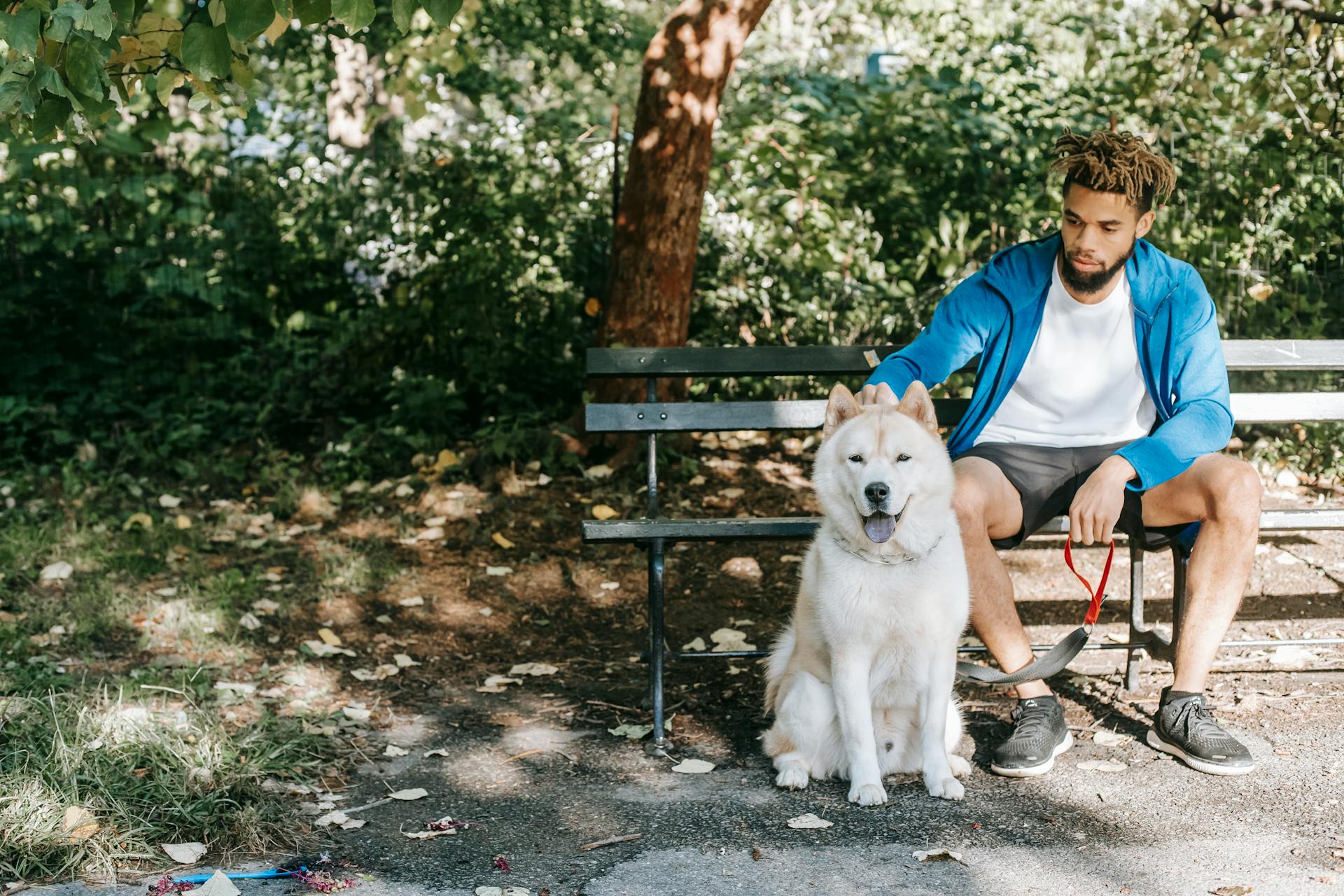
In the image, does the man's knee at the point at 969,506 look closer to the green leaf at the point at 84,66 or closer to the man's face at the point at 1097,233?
the man's face at the point at 1097,233

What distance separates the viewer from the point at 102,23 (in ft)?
8.31

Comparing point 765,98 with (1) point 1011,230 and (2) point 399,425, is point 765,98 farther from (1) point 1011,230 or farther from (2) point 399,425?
(2) point 399,425

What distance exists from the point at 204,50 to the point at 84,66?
28 centimetres

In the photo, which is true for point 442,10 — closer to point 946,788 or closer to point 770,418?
point 770,418

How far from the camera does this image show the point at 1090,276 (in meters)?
3.55

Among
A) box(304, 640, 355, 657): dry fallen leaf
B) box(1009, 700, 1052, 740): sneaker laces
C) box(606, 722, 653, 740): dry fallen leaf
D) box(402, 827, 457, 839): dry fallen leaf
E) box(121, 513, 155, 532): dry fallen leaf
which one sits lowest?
box(402, 827, 457, 839): dry fallen leaf

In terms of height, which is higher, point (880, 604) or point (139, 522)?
point (880, 604)

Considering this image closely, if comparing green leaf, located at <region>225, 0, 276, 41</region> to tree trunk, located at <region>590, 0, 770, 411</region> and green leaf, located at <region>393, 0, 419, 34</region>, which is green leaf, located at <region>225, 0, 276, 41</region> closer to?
green leaf, located at <region>393, 0, 419, 34</region>

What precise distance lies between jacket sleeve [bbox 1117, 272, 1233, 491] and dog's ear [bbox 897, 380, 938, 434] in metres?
0.61

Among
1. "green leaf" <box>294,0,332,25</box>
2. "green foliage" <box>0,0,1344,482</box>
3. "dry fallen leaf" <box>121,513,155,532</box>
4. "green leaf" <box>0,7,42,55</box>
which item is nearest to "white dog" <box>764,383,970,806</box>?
"green leaf" <box>294,0,332,25</box>

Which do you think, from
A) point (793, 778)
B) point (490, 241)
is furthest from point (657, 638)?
point (490, 241)

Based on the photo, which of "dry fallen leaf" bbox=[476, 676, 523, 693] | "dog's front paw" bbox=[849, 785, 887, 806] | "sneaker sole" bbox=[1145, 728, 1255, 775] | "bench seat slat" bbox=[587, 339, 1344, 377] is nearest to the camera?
"dog's front paw" bbox=[849, 785, 887, 806]

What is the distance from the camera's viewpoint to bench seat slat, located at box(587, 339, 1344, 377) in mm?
3832

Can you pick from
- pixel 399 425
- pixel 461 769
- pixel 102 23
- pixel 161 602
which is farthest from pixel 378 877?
pixel 399 425
